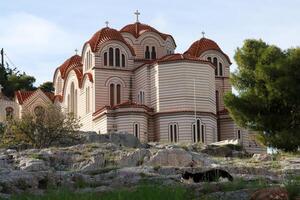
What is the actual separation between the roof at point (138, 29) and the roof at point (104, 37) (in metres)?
2.53

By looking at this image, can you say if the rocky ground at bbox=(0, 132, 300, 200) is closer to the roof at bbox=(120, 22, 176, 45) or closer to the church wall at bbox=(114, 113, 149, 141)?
the church wall at bbox=(114, 113, 149, 141)

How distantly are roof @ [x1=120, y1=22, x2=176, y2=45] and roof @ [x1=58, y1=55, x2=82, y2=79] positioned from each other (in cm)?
536

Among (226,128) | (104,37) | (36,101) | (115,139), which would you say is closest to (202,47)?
(226,128)

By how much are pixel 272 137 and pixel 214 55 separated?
20826 millimetres

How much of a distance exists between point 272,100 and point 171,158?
32.9 ft

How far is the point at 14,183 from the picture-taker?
40.0 feet

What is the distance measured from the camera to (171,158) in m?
25.0

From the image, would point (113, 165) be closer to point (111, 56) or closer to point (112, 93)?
point (112, 93)

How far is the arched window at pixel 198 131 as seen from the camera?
4509 centimetres

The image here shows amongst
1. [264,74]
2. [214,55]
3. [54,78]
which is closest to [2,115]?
[54,78]

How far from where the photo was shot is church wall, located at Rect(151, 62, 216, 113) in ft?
151

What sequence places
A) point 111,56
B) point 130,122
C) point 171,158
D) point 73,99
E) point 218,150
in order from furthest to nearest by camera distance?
point 73,99 < point 111,56 < point 130,122 < point 218,150 < point 171,158

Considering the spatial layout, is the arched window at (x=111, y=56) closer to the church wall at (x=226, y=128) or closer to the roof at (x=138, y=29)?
the roof at (x=138, y=29)

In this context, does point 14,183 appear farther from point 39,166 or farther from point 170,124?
point 170,124
